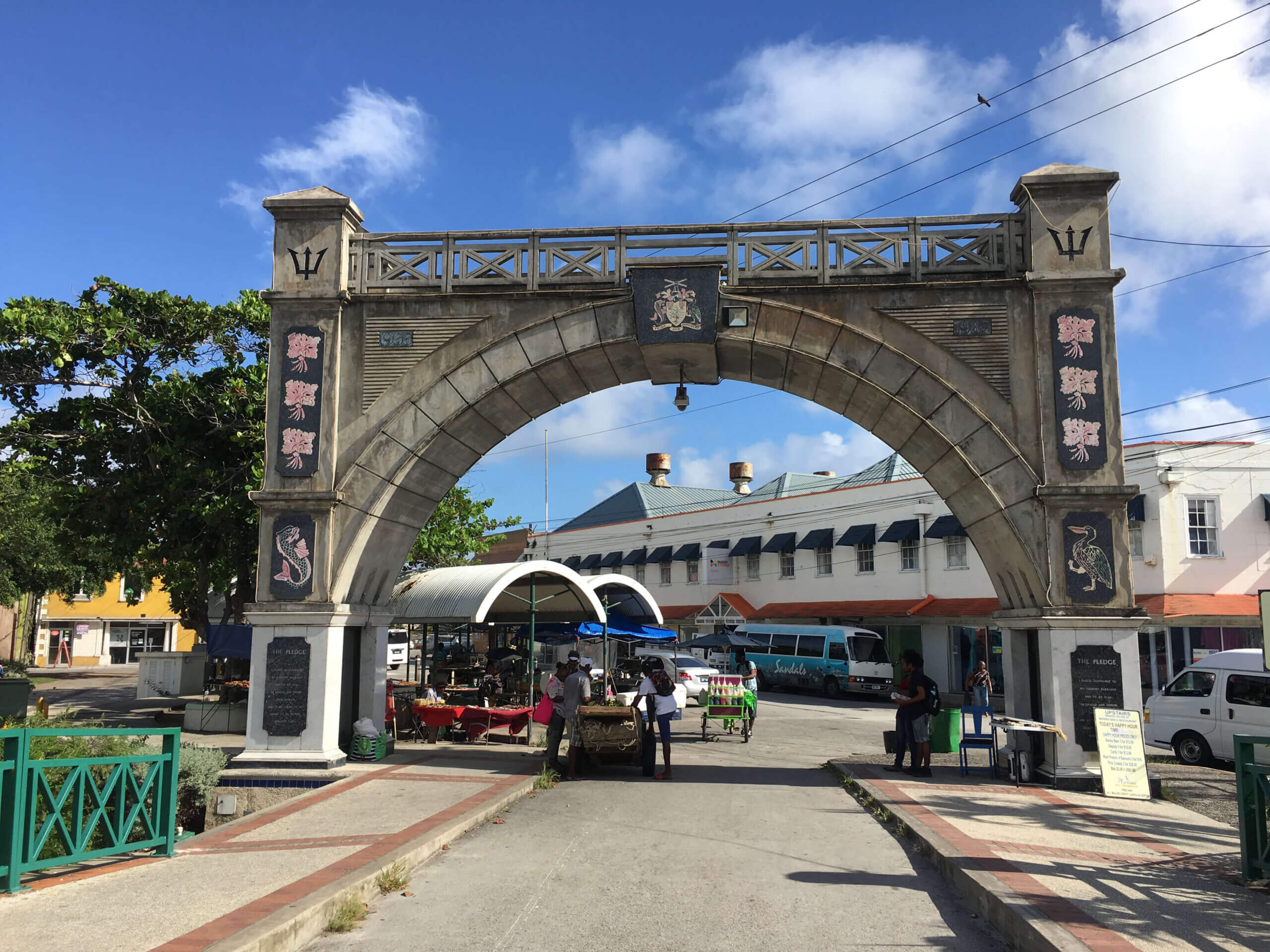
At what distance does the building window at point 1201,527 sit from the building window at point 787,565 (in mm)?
16609

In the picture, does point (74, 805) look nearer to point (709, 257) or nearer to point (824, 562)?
point (709, 257)

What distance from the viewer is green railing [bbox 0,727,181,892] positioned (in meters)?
7.23

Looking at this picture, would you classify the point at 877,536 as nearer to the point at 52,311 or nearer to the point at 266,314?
the point at 266,314

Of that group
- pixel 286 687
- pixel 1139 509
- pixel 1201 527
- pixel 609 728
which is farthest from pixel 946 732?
pixel 1201 527

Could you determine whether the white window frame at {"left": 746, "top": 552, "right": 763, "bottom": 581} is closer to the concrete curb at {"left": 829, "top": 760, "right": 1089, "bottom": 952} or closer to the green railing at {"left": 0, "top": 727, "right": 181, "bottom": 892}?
the concrete curb at {"left": 829, "top": 760, "right": 1089, "bottom": 952}

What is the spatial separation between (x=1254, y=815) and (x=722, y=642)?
27.2 m

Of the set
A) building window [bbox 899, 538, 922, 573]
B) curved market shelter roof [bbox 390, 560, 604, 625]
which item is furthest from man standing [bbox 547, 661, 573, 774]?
building window [bbox 899, 538, 922, 573]

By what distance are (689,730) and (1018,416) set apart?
11.2 meters

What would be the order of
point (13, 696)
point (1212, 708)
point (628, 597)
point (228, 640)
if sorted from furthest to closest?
point (628, 597) < point (228, 640) < point (13, 696) < point (1212, 708)

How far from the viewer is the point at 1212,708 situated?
16.4 m

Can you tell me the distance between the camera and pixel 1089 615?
1301 cm

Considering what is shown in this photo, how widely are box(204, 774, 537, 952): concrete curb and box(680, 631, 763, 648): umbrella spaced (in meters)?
25.6

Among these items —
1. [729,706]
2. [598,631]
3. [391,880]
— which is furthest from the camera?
[598,631]

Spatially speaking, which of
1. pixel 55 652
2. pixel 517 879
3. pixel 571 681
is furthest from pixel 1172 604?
pixel 55 652
